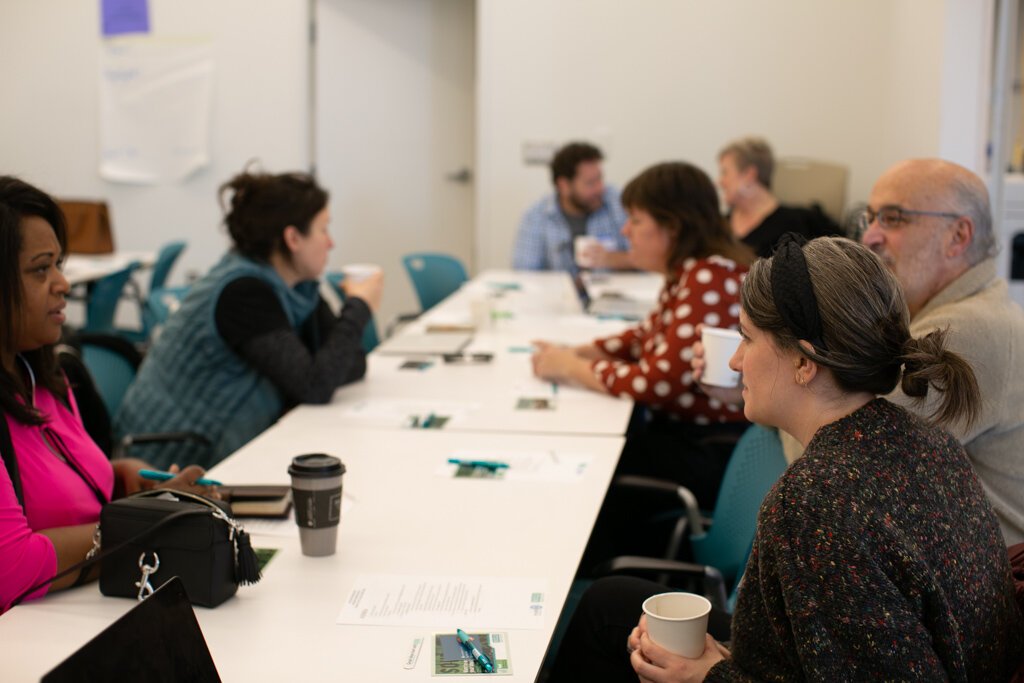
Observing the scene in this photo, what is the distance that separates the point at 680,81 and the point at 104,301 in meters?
3.86

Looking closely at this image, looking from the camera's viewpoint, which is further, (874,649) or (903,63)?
(903,63)

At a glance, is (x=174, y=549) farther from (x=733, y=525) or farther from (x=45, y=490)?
(x=733, y=525)

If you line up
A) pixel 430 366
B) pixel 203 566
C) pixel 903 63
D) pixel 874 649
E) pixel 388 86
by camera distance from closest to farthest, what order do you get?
pixel 874 649 → pixel 203 566 → pixel 430 366 → pixel 903 63 → pixel 388 86

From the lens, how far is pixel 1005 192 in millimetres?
5363

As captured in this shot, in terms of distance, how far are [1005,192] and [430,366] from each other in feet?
11.2

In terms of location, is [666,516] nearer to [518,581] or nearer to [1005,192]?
[518,581]

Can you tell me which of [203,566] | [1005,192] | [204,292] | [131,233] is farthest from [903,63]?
[203,566]

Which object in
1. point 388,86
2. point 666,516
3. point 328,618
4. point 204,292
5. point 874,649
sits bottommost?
point 666,516

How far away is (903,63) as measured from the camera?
628 centimetres

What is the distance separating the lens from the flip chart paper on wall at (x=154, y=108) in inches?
292

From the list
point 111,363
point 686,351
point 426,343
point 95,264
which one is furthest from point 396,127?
point 686,351

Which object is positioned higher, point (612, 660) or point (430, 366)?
point (430, 366)

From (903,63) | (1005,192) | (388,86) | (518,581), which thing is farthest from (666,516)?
(388,86)


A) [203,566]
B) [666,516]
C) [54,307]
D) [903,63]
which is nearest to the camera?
[203,566]
